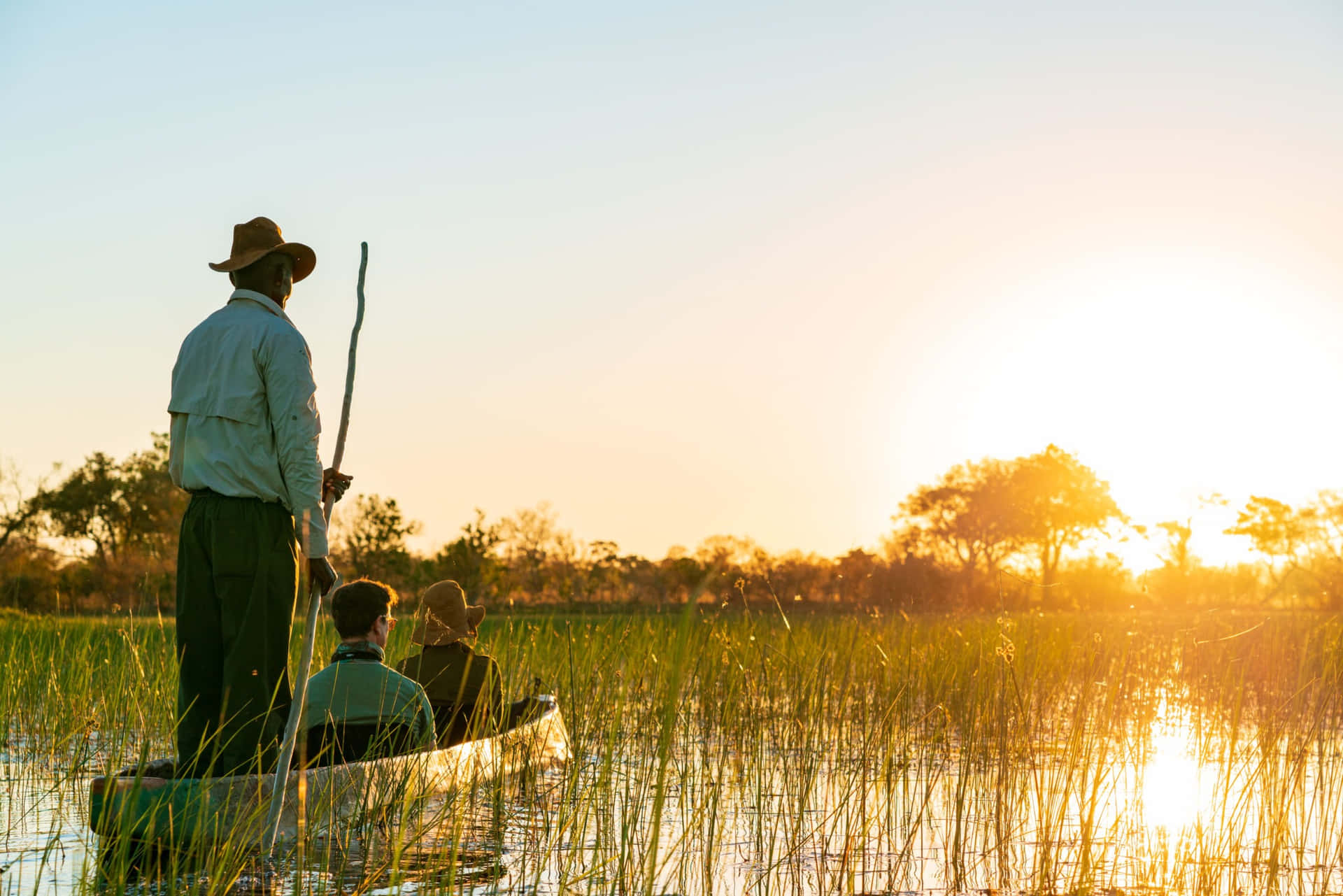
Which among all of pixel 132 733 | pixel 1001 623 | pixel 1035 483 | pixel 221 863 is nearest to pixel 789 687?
pixel 1001 623

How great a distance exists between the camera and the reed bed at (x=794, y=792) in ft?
14.0

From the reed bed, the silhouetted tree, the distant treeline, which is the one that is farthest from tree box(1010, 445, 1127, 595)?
the reed bed

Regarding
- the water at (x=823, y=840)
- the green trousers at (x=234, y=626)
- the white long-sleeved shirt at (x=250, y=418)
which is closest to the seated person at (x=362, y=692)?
the green trousers at (x=234, y=626)

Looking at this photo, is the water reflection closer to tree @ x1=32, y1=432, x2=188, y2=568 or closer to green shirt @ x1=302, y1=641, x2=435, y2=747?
green shirt @ x1=302, y1=641, x2=435, y2=747

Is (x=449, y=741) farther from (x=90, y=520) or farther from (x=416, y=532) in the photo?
(x=90, y=520)

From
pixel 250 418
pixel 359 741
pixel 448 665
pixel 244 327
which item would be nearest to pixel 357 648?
pixel 359 741

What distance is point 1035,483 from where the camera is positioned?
53.8m

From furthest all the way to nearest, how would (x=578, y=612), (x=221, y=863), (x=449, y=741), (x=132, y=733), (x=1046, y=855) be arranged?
(x=578, y=612) → (x=132, y=733) → (x=449, y=741) → (x=1046, y=855) → (x=221, y=863)

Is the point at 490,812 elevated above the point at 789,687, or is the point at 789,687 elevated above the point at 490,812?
the point at 789,687

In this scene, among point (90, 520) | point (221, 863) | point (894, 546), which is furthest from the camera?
point (894, 546)

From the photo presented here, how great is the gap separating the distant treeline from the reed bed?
870 mm

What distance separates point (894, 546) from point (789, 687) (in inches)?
1799

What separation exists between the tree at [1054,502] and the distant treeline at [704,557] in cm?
7

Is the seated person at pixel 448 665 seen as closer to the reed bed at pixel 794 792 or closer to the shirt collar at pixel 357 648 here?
the reed bed at pixel 794 792
